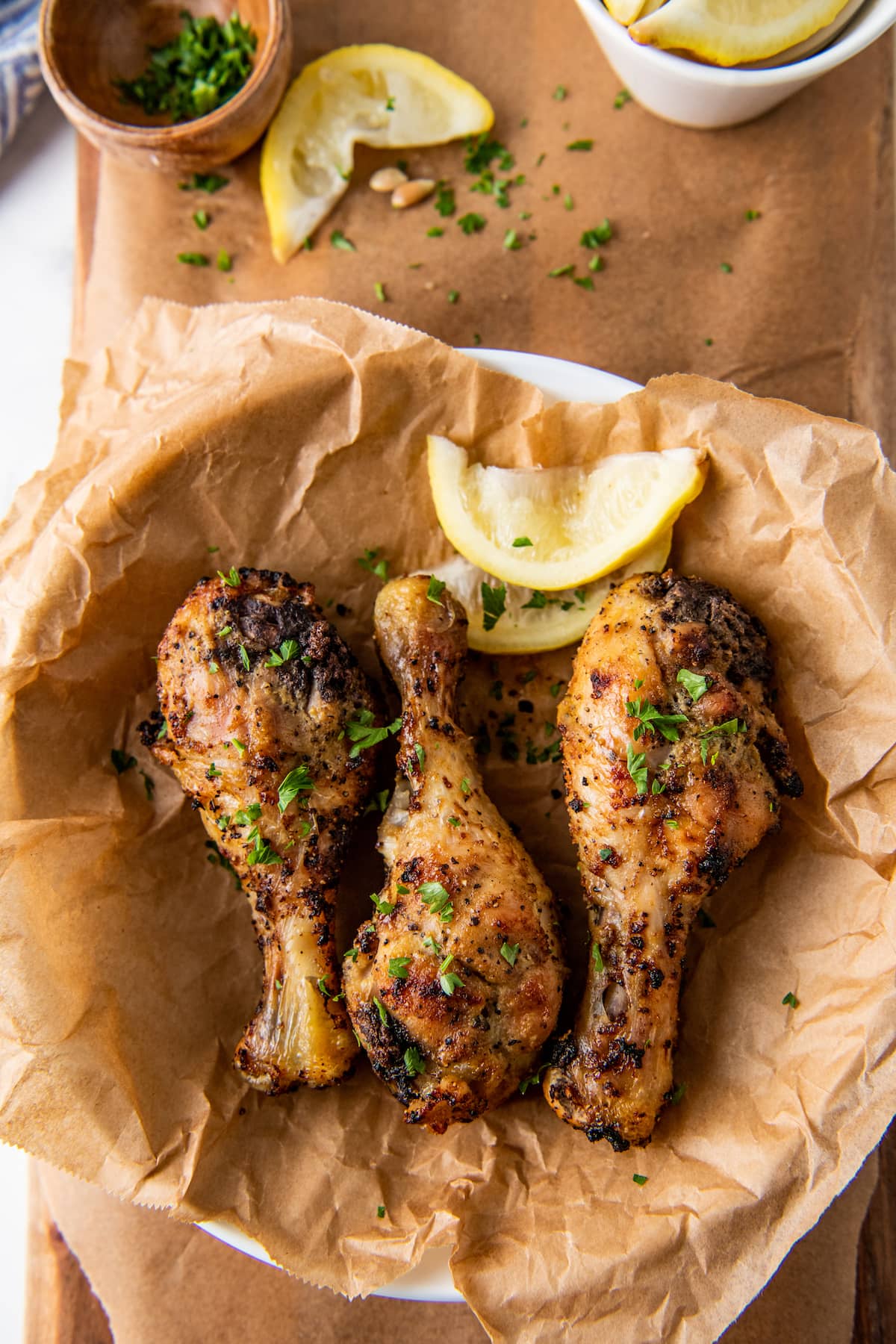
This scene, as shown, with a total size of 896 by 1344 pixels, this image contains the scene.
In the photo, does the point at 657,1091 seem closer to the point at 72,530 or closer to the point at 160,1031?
the point at 160,1031

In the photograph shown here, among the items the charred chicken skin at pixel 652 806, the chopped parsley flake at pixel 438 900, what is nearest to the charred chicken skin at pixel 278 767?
the chopped parsley flake at pixel 438 900

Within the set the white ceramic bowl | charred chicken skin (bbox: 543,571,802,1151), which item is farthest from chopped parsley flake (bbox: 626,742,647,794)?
the white ceramic bowl

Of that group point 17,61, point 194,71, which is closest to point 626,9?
point 194,71

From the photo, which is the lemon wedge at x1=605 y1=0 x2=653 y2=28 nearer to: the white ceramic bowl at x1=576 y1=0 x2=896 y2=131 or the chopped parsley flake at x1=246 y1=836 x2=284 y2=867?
the white ceramic bowl at x1=576 y1=0 x2=896 y2=131

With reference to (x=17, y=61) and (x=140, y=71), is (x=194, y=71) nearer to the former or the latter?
(x=140, y=71)

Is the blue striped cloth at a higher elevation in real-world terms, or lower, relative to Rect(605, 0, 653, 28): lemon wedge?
lower
